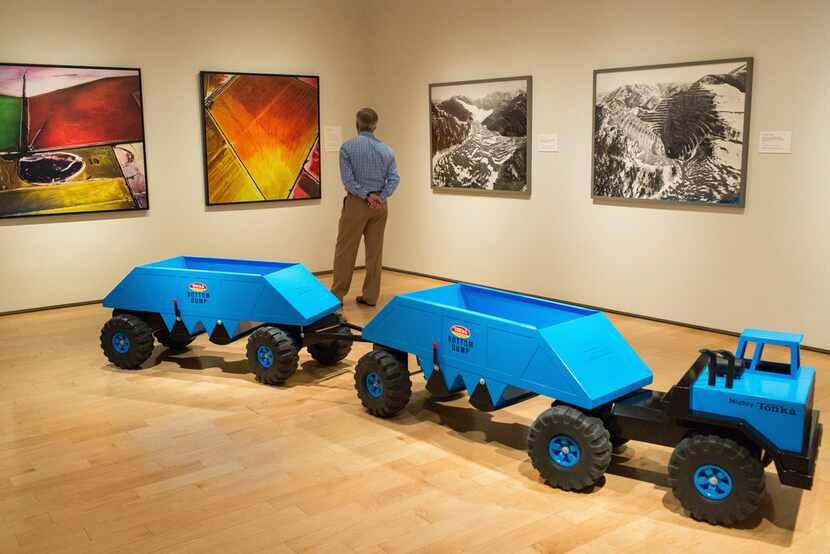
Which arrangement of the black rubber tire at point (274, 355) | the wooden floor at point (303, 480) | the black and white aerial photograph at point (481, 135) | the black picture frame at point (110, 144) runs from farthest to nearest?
the black and white aerial photograph at point (481, 135) < the black picture frame at point (110, 144) < the black rubber tire at point (274, 355) < the wooden floor at point (303, 480)

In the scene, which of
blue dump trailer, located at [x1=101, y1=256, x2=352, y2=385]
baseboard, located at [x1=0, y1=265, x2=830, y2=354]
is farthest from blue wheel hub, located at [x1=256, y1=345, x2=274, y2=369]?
baseboard, located at [x1=0, y1=265, x2=830, y2=354]

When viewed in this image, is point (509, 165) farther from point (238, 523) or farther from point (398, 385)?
point (238, 523)

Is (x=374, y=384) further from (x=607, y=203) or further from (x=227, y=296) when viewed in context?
(x=607, y=203)

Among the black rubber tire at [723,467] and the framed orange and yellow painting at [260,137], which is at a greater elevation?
the framed orange and yellow painting at [260,137]

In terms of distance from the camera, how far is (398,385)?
4.29 metres

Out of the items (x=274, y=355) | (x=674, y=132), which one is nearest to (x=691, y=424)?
(x=274, y=355)

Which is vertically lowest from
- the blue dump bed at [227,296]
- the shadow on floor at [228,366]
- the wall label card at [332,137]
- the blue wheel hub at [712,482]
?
the shadow on floor at [228,366]

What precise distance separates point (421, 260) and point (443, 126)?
1.42 metres

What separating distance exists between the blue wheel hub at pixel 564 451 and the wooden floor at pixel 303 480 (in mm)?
132

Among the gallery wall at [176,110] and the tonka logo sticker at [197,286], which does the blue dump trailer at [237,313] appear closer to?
the tonka logo sticker at [197,286]

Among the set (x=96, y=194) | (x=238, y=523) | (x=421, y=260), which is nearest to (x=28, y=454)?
(x=238, y=523)

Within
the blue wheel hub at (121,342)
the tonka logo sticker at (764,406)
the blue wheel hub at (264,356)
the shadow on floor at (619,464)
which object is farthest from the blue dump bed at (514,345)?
the blue wheel hub at (121,342)

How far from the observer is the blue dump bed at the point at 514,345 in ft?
11.5

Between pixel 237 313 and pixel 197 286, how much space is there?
31cm
